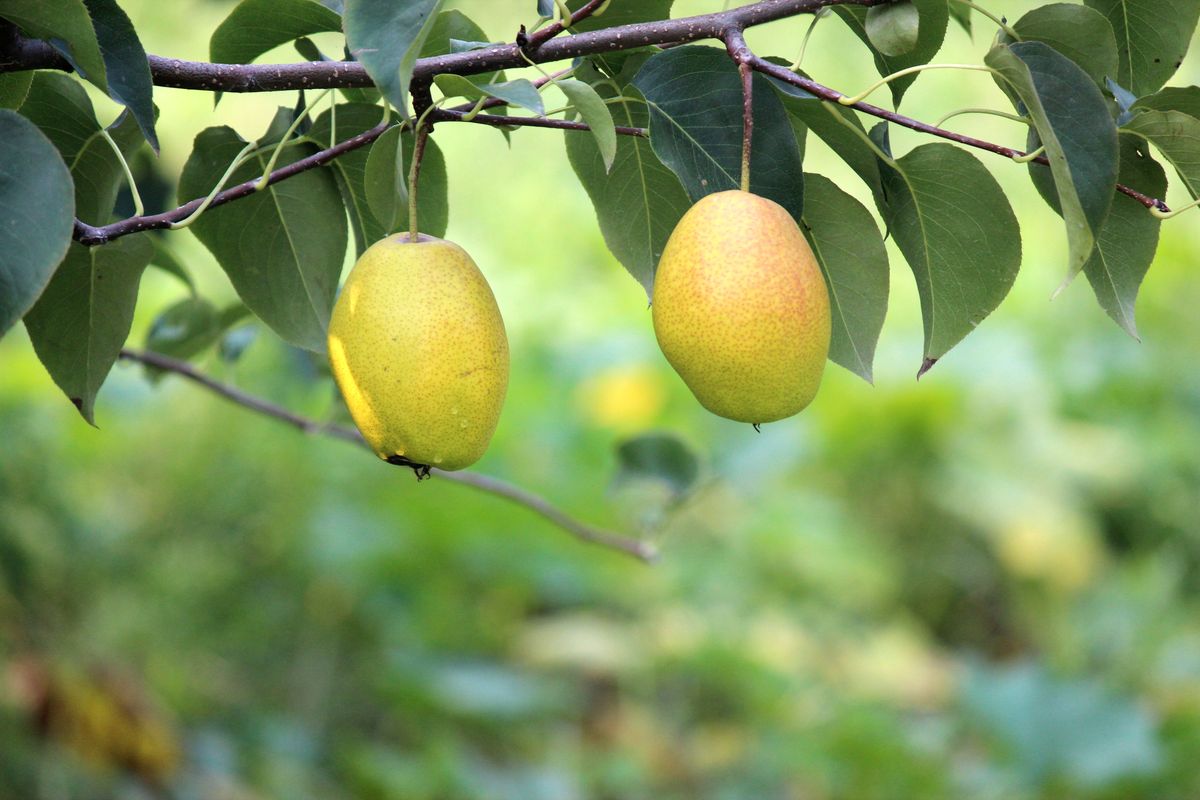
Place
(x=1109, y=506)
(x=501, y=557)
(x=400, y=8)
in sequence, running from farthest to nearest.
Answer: (x=1109, y=506) < (x=501, y=557) < (x=400, y=8)

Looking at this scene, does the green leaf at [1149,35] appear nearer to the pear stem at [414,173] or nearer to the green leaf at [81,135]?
the pear stem at [414,173]

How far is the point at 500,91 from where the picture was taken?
469 millimetres

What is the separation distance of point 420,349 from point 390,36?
124mm

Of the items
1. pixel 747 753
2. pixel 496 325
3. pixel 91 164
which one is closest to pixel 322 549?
pixel 747 753

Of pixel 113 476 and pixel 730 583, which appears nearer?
pixel 113 476

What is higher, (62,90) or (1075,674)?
(62,90)

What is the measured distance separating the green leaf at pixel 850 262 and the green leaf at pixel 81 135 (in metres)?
0.36

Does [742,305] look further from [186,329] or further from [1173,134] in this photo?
[186,329]

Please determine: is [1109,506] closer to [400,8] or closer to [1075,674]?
[1075,674]

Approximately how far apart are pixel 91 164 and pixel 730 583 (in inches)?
73.7

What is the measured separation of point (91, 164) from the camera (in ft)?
2.13

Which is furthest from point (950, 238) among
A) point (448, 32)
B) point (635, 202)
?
point (448, 32)

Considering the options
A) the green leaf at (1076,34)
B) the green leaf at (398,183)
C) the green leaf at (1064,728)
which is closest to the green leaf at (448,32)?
the green leaf at (398,183)

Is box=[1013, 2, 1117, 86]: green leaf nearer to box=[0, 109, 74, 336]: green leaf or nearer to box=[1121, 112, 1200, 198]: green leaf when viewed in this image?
box=[1121, 112, 1200, 198]: green leaf
